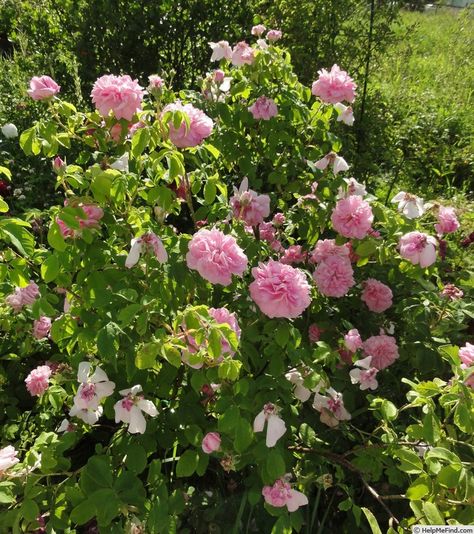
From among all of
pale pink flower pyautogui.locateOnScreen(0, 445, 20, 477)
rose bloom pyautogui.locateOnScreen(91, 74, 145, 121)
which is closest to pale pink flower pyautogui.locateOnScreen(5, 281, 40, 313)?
pale pink flower pyautogui.locateOnScreen(0, 445, 20, 477)

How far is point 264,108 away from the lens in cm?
159

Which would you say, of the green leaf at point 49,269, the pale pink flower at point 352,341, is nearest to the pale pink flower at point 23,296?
the green leaf at point 49,269

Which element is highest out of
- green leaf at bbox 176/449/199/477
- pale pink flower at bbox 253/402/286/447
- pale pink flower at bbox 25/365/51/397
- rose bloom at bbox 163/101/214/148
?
rose bloom at bbox 163/101/214/148

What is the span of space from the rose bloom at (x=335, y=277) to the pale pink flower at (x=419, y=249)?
0.54 feet

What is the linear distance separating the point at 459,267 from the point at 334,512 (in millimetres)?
1135

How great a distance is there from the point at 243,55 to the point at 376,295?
0.86 meters

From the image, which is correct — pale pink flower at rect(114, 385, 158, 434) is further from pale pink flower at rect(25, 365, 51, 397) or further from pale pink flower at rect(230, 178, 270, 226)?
pale pink flower at rect(230, 178, 270, 226)

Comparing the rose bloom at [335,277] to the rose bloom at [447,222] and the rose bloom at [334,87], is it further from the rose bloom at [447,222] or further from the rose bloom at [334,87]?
the rose bloom at [334,87]

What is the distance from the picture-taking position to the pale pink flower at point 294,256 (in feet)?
5.80

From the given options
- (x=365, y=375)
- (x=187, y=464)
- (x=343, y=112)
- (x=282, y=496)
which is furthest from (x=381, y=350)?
(x=343, y=112)

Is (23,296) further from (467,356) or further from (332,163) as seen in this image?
(467,356)

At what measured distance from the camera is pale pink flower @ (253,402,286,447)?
1150 millimetres

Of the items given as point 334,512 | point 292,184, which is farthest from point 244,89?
point 334,512

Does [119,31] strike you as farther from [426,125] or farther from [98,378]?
[98,378]
